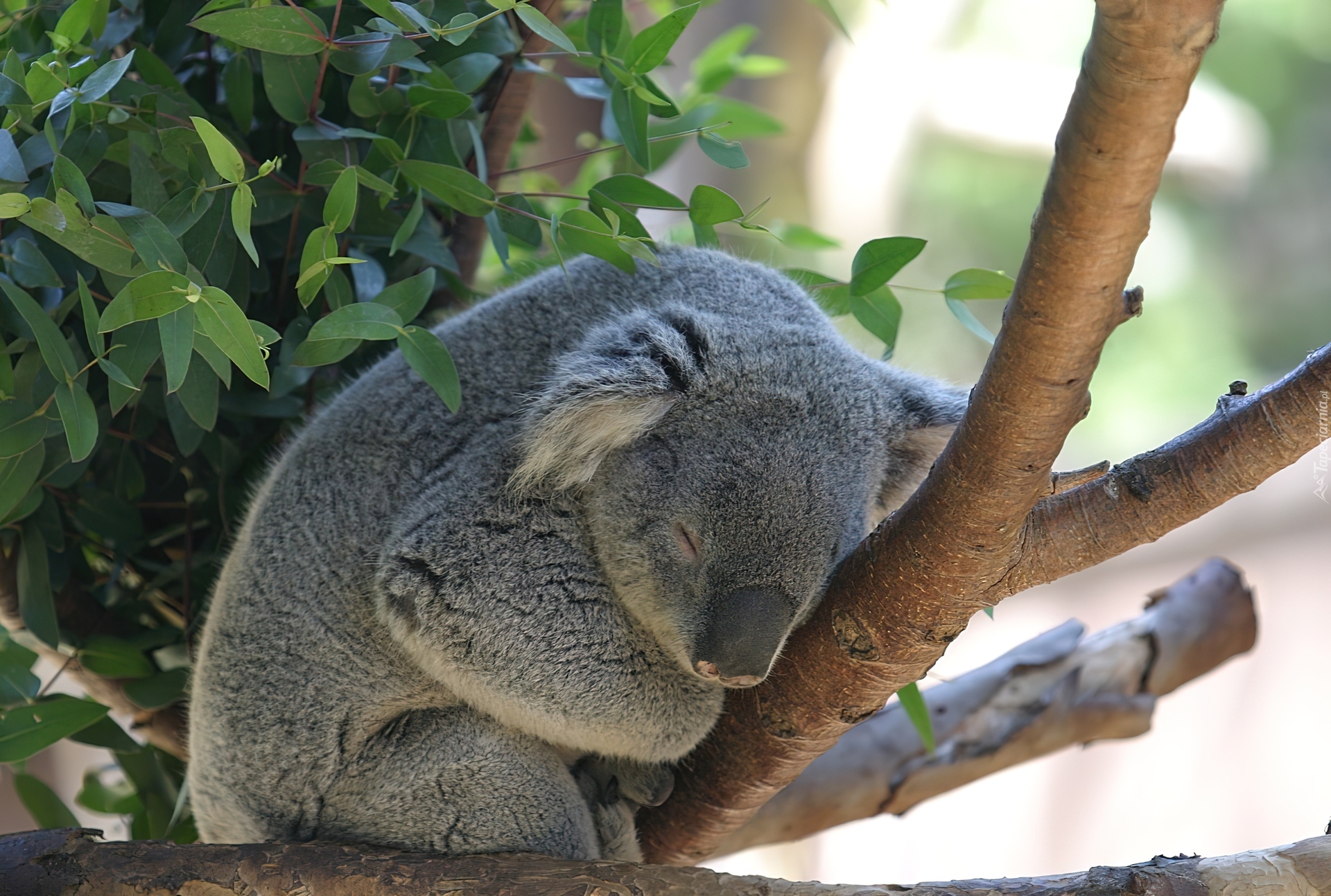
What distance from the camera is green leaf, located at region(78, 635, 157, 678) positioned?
2348mm

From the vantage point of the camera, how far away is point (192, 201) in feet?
5.29

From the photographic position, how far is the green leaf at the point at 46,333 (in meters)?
1.61

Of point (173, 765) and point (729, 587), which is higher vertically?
point (729, 587)

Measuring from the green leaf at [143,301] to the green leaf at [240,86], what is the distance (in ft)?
2.36

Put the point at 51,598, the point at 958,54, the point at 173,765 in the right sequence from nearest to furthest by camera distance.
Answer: the point at 51,598 < the point at 173,765 < the point at 958,54

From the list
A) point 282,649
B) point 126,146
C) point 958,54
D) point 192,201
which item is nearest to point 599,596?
point 282,649

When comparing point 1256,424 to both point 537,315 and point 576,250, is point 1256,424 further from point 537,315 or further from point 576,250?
point 537,315

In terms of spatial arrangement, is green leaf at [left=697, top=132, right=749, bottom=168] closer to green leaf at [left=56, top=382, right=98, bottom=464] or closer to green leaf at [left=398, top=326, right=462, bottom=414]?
green leaf at [left=398, top=326, right=462, bottom=414]

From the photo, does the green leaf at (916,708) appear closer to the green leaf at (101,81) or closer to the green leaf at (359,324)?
the green leaf at (359,324)

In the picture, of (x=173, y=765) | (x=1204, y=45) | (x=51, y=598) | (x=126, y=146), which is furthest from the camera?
(x=173, y=765)

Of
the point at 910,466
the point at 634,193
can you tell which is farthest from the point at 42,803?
the point at 910,466

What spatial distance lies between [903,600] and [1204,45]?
1.00m

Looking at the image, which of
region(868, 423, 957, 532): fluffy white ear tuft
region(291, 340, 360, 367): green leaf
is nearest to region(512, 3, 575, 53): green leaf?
region(291, 340, 360, 367): green leaf

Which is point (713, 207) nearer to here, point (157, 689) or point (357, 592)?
point (357, 592)
